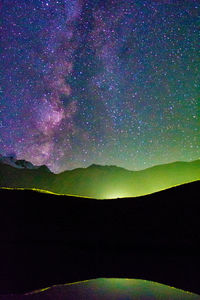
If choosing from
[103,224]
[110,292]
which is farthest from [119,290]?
[103,224]

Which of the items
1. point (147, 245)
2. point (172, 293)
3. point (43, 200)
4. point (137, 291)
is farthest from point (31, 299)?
point (43, 200)

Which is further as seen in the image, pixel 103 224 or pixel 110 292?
pixel 103 224

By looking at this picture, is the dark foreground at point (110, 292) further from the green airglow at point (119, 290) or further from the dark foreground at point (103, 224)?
the dark foreground at point (103, 224)

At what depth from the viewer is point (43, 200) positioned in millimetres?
28000

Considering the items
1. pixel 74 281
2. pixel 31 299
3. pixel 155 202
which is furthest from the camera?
pixel 155 202

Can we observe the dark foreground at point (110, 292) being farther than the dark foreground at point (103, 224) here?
No

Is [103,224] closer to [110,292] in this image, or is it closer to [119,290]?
[119,290]

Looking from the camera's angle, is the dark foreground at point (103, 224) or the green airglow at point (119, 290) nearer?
the green airglow at point (119, 290)

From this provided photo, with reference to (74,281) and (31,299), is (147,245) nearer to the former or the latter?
(74,281)

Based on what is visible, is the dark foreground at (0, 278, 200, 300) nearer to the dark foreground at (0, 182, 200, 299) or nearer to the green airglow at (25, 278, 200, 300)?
the green airglow at (25, 278, 200, 300)

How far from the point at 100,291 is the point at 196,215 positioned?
19.3m

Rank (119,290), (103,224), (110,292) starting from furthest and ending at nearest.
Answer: (103,224), (119,290), (110,292)

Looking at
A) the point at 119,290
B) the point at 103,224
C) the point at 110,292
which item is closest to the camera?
the point at 110,292

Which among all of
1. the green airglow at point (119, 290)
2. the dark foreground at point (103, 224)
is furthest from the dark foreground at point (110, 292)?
the dark foreground at point (103, 224)
